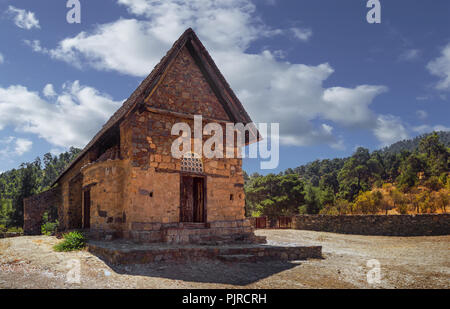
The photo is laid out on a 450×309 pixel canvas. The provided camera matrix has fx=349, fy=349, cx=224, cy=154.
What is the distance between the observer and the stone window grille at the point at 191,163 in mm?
12352

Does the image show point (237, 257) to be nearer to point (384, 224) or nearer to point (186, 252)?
point (186, 252)

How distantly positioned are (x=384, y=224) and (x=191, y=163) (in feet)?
50.9

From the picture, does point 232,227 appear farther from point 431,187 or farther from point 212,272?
point 431,187

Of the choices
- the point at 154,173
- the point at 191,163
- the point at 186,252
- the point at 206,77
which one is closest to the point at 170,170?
the point at 154,173

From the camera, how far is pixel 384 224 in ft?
72.9

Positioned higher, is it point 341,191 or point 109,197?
point 109,197

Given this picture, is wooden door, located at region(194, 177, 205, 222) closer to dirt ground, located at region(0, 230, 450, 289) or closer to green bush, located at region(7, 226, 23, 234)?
dirt ground, located at region(0, 230, 450, 289)

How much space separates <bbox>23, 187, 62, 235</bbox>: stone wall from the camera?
21953mm

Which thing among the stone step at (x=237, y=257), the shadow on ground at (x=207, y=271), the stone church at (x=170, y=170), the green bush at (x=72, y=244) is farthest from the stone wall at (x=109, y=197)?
the stone step at (x=237, y=257)

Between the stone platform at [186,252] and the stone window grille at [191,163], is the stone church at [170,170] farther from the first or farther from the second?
the stone platform at [186,252]

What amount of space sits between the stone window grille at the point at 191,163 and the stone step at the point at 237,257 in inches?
145

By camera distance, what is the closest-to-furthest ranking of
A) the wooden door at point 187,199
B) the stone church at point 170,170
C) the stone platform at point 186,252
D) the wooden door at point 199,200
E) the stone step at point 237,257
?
the stone platform at point 186,252 < the stone step at point 237,257 < the stone church at point 170,170 < the wooden door at point 187,199 < the wooden door at point 199,200

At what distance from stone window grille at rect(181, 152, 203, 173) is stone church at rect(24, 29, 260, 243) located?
4 cm

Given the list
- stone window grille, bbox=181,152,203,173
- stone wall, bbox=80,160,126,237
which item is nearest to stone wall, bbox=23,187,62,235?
stone wall, bbox=80,160,126,237
